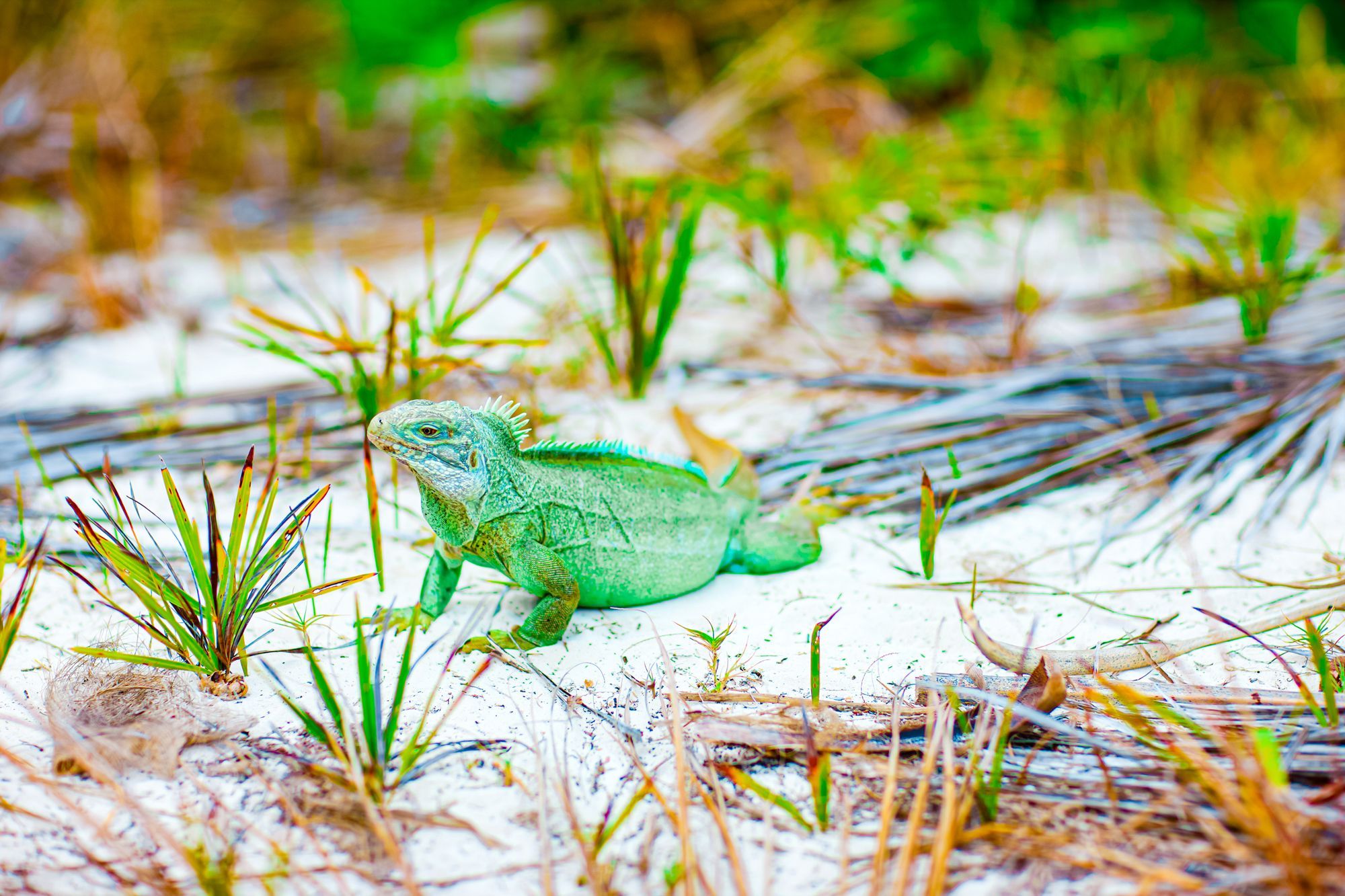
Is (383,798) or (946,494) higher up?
(946,494)

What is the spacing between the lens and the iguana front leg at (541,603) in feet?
6.34

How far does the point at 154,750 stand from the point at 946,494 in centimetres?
188

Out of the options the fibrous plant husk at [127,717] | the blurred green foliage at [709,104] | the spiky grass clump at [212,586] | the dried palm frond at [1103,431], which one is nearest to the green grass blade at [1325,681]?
the dried palm frond at [1103,431]

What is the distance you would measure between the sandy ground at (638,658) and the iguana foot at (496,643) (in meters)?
0.03

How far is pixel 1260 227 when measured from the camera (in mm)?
3398

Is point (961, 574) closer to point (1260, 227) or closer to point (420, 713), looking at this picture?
point (420, 713)

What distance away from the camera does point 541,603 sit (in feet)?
6.43

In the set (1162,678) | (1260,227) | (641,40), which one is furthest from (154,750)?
(641,40)

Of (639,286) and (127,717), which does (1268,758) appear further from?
(639,286)

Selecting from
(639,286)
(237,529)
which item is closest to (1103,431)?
(639,286)

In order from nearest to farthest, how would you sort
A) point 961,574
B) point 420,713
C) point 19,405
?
point 420,713, point 961,574, point 19,405

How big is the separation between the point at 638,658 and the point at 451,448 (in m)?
0.57

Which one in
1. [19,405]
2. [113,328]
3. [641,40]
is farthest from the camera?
[641,40]

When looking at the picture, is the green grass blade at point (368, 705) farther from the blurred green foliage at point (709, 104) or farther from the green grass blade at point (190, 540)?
the blurred green foliage at point (709, 104)
